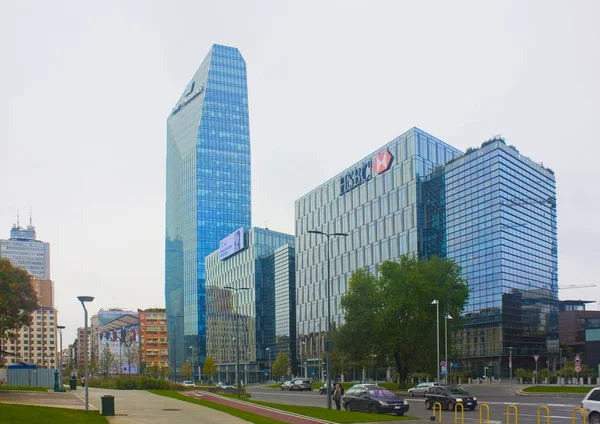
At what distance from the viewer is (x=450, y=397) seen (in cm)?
4241

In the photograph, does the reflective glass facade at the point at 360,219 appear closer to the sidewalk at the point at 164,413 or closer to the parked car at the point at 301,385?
the parked car at the point at 301,385

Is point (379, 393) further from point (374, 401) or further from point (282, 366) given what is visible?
point (282, 366)

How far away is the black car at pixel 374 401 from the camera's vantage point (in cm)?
3756

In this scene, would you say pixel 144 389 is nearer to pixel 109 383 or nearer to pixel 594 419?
pixel 109 383

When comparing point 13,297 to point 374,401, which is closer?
point 374,401

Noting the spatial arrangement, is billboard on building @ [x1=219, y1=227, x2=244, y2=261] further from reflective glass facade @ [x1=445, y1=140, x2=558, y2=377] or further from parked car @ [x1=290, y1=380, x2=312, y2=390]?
parked car @ [x1=290, y1=380, x2=312, y2=390]

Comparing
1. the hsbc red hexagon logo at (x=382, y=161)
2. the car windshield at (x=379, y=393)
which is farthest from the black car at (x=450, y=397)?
the hsbc red hexagon logo at (x=382, y=161)

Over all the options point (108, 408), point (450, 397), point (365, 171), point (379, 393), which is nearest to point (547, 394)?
point (450, 397)

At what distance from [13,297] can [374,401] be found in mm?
28986

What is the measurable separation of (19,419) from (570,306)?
124037mm

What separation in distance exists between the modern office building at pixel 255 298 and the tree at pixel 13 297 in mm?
94019

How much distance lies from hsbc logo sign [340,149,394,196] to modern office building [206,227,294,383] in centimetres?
2924

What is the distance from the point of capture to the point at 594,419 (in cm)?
2720

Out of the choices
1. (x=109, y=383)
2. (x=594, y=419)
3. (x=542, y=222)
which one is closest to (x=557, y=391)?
(x=594, y=419)
